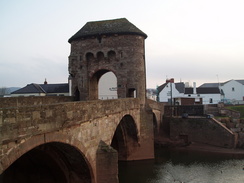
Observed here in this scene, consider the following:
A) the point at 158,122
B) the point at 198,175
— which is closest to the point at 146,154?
the point at 198,175

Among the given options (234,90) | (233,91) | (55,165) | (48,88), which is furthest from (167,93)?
(55,165)

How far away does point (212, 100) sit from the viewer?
4734 centimetres

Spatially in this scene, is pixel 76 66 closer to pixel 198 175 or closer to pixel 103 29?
pixel 103 29

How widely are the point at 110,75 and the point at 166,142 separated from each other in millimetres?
12796

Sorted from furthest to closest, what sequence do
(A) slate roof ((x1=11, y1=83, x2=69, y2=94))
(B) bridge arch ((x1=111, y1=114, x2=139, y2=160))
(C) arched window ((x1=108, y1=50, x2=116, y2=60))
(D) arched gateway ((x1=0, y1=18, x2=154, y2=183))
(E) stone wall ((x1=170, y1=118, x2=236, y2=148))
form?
(A) slate roof ((x1=11, y1=83, x2=69, y2=94))
(E) stone wall ((x1=170, y1=118, x2=236, y2=148))
(C) arched window ((x1=108, y1=50, x2=116, y2=60))
(B) bridge arch ((x1=111, y1=114, x2=139, y2=160))
(D) arched gateway ((x1=0, y1=18, x2=154, y2=183))

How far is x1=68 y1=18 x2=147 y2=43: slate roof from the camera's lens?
1872 cm

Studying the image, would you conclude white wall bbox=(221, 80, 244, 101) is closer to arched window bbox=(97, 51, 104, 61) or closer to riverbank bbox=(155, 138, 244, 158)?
riverbank bbox=(155, 138, 244, 158)

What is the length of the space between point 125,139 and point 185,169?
4.88m

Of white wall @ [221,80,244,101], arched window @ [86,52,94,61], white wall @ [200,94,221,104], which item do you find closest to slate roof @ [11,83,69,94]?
arched window @ [86,52,94,61]

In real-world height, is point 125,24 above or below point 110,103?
above

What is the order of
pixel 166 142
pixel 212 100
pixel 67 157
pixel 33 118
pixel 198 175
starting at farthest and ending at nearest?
pixel 212 100
pixel 166 142
pixel 198 175
pixel 67 157
pixel 33 118

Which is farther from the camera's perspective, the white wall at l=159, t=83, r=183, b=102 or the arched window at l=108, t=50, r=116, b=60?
the white wall at l=159, t=83, r=183, b=102

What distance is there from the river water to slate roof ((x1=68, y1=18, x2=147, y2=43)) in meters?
9.83

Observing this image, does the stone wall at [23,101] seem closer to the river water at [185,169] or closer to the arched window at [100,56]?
the arched window at [100,56]
